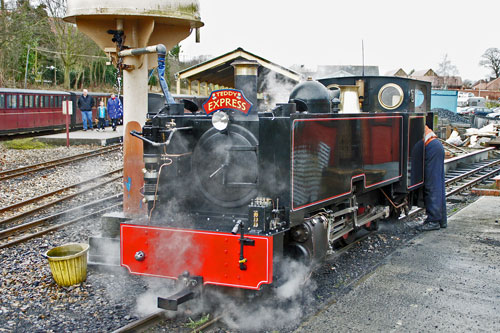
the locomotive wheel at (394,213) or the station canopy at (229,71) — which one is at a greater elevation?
the station canopy at (229,71)

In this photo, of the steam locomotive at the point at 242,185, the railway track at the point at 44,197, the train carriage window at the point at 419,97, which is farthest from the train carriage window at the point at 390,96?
the railway track at the point at 44,197

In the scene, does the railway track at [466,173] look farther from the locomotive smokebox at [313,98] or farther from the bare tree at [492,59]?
the bare tree at [492,59]

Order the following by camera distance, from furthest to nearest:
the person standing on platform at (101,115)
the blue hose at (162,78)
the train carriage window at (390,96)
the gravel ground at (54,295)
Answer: the person standing on platform at (101,115) < the train carriage window at (390,96) < the blue hose at (162,78) < the gravel ground at (54,295)

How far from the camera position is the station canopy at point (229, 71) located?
7871 millimetres

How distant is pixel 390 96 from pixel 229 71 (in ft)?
34.5

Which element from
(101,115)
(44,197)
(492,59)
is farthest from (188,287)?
(492,59)

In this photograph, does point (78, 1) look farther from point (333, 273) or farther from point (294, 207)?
point (333, 273)

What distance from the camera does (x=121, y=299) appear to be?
5.12 meters

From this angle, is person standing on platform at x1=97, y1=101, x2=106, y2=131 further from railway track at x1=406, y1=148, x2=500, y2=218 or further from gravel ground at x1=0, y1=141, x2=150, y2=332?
railway track at x1=406, y1=148, x2=500, y2=218

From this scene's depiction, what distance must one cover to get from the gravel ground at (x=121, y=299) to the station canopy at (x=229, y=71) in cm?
251

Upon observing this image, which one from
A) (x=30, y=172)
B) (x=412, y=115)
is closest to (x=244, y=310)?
(x=412, y=115)

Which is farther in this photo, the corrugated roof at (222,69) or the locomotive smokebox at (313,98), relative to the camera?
the corrugated roof at (222,69)

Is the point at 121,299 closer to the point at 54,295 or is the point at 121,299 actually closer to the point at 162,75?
the point at 54,295

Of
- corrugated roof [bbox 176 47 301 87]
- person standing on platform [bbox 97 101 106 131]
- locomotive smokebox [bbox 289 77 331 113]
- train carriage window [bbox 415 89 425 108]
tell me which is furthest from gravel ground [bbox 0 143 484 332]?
person standing on platform [bbox 97 101 106 131]
